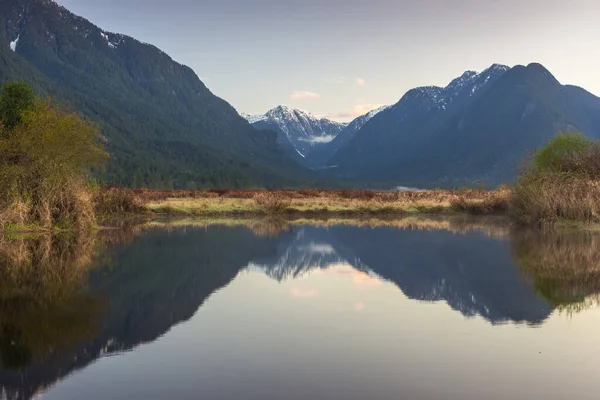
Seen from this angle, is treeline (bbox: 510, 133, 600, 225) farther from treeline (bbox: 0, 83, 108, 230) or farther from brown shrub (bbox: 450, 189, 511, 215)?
treeline (bbox: 0, 83, 108, 230)

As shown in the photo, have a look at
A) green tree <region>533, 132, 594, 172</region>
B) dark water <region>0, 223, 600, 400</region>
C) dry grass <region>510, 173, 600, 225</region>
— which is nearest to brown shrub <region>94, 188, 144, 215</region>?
dark water <region>0, 223, 600, 400</region>

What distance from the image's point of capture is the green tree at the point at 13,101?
69.9m

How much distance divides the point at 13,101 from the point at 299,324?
67.3 m

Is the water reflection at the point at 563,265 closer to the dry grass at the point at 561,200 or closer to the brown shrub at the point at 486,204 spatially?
the dry grass at the point at 561,200

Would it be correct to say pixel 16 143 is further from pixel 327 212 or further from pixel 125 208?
pixel 327 212

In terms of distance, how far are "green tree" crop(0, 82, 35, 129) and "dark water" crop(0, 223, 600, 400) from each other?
152 feet

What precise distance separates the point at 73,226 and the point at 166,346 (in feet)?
90.0

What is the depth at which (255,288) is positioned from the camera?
67.6 ft

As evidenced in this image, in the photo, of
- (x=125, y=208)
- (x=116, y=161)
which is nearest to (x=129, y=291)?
(x=125, y=208)

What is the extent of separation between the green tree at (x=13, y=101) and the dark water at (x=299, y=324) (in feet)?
152

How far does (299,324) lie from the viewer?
49.5 feet

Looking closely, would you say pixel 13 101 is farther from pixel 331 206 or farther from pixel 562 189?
pixel 562 189

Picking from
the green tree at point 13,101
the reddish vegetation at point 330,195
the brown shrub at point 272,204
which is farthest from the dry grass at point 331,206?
the green tree at point 13,101

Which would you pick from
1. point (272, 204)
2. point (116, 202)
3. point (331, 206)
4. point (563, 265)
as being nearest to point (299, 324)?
point (563, 265)
